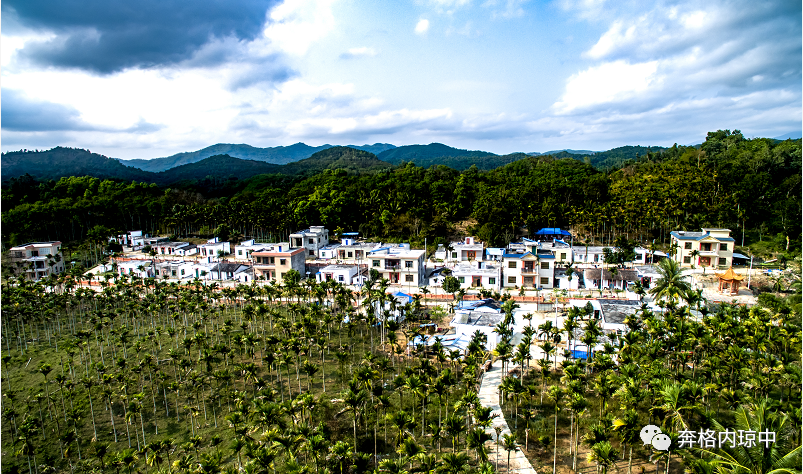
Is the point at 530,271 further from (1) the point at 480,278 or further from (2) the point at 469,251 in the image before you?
(2) the point at 469,251

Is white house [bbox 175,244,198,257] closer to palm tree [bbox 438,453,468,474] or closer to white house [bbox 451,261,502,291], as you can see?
white house [bbox 451,261,502,291]

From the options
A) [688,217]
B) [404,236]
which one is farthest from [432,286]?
[688,217]

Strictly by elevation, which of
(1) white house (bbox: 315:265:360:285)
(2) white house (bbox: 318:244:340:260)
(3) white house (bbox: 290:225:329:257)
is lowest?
(1) white house (bbox: 315:265:360:285)

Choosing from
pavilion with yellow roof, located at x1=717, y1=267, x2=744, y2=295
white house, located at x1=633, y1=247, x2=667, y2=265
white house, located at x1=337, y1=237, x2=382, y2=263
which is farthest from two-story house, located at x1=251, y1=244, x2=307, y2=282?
pavilion with yellow roof, located at x1=717, y1=267, x2=744, y2=295

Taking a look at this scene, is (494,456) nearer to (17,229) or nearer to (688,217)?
(688,217)

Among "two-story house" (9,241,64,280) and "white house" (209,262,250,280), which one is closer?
"white house" (209,262,250,280)

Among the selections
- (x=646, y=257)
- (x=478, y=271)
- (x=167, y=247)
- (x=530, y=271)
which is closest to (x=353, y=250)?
(x=478, y=271)

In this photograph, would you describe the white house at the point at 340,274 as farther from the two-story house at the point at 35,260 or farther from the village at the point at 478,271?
the two-story house at the point at 35,260
